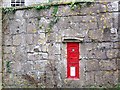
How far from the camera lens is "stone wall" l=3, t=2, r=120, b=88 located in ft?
35.5

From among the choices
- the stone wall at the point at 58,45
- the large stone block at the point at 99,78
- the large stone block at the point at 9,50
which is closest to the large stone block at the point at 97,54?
the stone wall at the point at 58,45

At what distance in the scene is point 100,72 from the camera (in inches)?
427

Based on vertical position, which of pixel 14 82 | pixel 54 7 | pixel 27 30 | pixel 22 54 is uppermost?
pixel 54 7

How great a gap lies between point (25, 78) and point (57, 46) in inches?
56.8

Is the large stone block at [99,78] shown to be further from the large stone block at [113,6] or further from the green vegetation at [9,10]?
the green vegetation at [9,10]

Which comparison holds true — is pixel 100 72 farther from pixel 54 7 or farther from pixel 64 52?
pixel 54 7

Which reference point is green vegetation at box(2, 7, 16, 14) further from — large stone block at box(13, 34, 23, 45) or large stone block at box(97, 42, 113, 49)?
large stone block at box(97, 42, 113, 49)

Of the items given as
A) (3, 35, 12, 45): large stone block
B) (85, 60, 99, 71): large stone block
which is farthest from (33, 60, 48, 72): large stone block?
(85, 60, 99, 71): large stone block

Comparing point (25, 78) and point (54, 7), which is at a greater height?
point (54, 7)

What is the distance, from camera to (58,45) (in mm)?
11086

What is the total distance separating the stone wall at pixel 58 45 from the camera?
426 inches

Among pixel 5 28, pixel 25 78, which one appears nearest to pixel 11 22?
pixel 5 28

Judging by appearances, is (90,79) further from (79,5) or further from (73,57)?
(79,5)

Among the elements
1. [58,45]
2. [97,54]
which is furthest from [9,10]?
[97,54]
